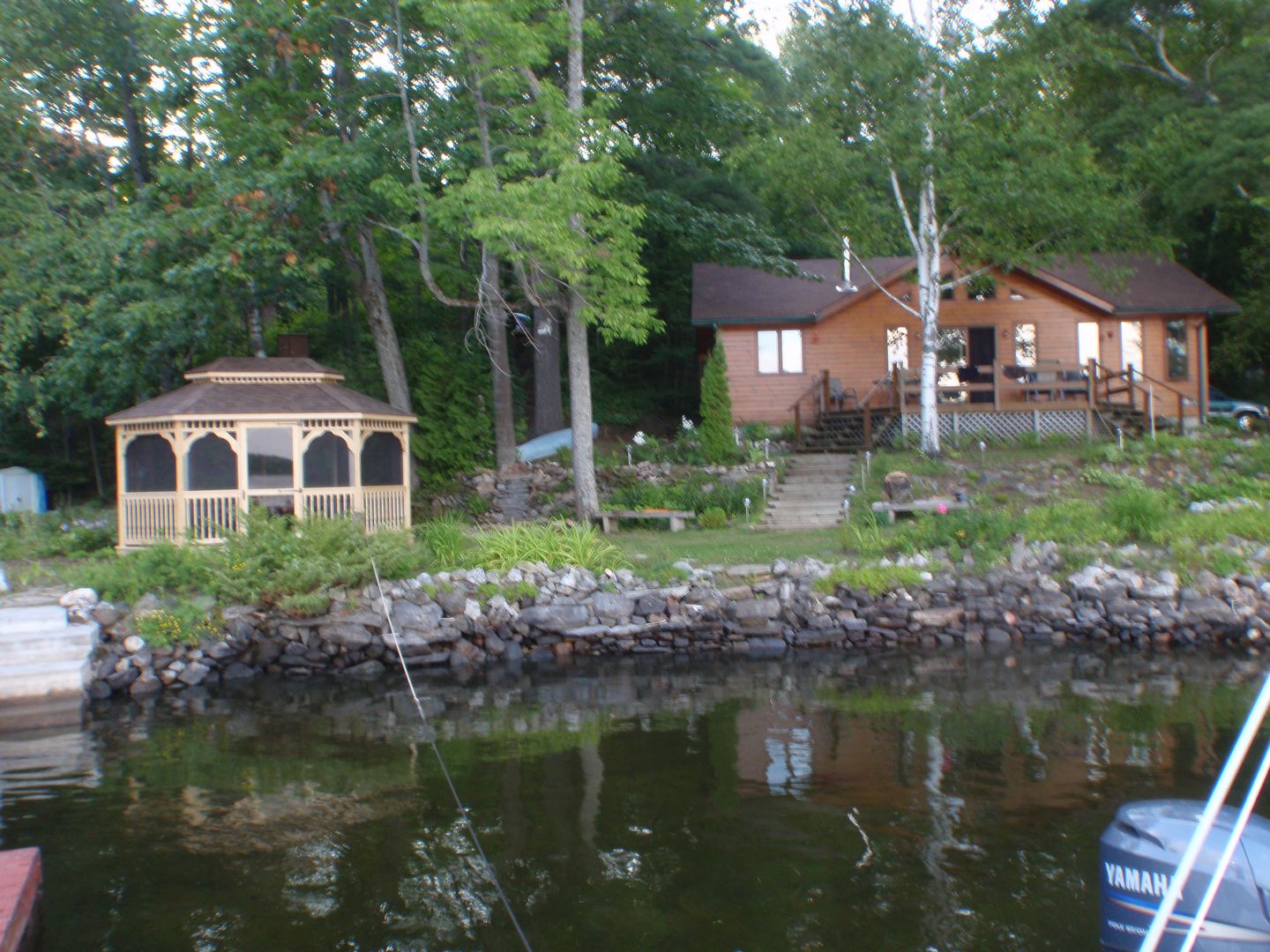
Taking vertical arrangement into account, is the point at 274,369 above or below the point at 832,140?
below

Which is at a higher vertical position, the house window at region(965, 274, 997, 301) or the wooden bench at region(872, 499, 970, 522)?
the house window at region(965, 274, 997, 301)

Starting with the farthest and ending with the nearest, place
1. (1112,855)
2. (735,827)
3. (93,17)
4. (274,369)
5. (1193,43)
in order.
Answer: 1. (1193,43)
2. (93,17)
3. (274,369)
4. (735,827)
5. (1112,855)

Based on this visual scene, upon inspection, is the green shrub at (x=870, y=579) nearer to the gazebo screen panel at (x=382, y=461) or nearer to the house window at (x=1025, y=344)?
the gazebo screen panel at (x=382, y=461)

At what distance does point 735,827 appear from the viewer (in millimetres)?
8633

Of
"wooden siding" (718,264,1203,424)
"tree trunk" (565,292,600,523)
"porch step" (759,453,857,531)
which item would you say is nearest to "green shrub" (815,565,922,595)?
"porch step" (759,453,857,531)

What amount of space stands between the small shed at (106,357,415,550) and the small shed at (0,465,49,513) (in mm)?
6680

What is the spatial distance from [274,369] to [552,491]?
623 centimetres

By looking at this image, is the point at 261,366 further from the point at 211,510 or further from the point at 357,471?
the point at 211,510

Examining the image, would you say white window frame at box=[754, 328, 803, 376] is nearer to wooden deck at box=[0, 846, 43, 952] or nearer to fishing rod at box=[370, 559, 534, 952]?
fishing rod at box=[370, 559, 534, 952]

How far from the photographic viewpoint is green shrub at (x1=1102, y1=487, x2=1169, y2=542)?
16953mm

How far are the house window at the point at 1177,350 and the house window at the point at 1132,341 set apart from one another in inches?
29.7

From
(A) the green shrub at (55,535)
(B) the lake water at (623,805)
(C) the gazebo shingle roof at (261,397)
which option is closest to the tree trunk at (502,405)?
(C) the gazebo shingle roof at (261,397)

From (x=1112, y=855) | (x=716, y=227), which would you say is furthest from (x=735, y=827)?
(x=716, y=227)

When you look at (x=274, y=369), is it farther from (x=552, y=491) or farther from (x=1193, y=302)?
(x=1193, y=302)
